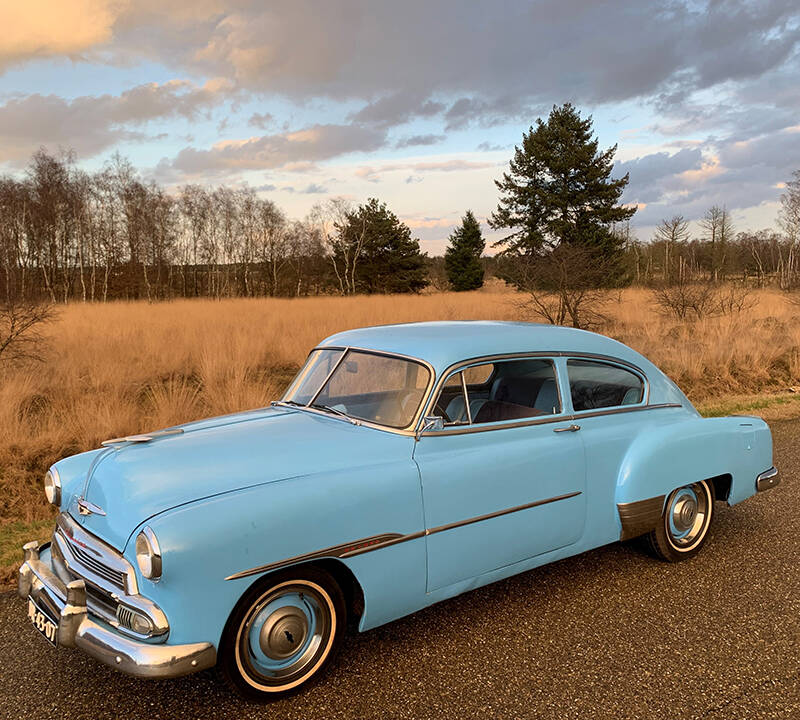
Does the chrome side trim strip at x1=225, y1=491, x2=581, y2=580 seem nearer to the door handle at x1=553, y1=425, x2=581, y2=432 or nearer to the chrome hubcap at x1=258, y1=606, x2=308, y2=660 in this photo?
the chrome hubcap at x1=258, y1=606, x2=308, y2=660

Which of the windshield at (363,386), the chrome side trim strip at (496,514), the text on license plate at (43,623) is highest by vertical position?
the windshield at (363,386)

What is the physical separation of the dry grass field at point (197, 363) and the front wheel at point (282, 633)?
251 cm

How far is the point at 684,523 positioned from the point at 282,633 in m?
2.76

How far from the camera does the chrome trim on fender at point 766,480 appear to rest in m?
4.21

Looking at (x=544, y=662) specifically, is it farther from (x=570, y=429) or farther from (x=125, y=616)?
(x=125, y=616)

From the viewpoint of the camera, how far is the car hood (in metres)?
2.42

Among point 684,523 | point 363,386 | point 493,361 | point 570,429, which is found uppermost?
point 493,361

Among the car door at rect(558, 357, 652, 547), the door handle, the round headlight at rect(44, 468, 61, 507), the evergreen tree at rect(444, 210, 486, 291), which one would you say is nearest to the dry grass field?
the round headlight at rect(44, 468, 61, 507)

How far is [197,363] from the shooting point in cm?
1084

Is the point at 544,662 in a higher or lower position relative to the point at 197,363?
lower

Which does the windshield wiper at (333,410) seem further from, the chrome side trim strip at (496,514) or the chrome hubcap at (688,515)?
the chrome hubcap at (688,515)

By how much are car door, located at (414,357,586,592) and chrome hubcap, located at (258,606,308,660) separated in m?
0.63

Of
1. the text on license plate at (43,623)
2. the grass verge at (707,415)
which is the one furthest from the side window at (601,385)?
the grass verge at (707,415)

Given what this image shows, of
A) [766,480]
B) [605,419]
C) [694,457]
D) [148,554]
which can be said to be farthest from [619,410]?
[148,554]
